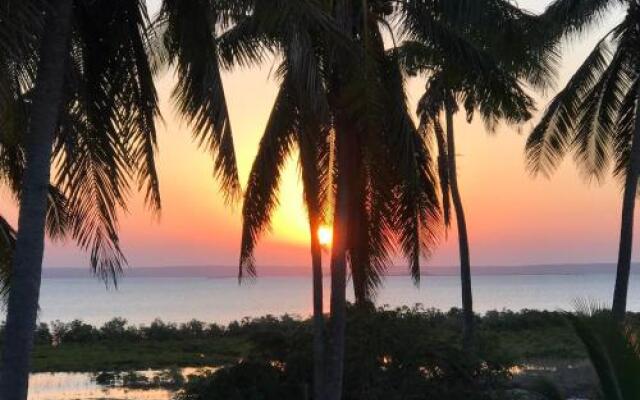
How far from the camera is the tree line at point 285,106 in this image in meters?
7.66

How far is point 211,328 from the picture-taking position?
3578 cm

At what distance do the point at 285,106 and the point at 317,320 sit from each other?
125 inches

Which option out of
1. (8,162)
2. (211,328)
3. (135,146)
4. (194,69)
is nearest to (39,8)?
(194,69)

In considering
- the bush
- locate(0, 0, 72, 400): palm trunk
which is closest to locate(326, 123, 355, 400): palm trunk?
the bush

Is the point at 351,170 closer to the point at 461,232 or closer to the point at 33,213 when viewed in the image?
the point at 33,213

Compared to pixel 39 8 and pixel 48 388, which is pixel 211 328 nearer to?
pixel 48 388

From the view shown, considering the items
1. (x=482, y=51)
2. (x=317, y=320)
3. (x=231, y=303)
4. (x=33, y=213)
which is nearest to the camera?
(x=33, y=213)

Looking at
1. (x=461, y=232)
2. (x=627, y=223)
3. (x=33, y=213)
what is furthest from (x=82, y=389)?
(x=33, y=213)

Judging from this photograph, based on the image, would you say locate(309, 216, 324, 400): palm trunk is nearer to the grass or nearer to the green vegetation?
the green vegetation

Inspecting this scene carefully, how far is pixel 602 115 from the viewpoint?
61.0 ft

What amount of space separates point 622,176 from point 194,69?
1361 cm

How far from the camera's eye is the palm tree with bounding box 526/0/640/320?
16.5 metres

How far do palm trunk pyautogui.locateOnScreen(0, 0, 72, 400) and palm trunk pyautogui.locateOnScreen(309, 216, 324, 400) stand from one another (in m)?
6.04

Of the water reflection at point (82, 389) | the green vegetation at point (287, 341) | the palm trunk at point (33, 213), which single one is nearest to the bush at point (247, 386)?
the green vegetation at point (287, 341)
